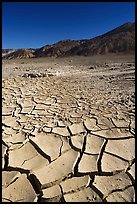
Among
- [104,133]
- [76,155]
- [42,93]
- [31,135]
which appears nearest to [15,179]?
[76,155]

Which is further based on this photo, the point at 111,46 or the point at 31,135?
the point at 111,46

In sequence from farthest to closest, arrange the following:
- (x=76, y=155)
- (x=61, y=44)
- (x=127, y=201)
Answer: (x=61, y=44) → (x=76, y=155) → (x=127, y=201)

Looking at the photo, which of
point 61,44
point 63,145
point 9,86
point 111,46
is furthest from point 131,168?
point 61,44

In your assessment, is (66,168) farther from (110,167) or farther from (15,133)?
(15,133)

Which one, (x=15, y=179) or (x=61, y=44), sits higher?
(x=61, y=44)

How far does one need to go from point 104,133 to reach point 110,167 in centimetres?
75

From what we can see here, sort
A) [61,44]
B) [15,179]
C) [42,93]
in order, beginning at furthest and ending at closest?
[61,44] < [42,93] < [15,179]

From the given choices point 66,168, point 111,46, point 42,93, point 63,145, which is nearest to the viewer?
point 66,168

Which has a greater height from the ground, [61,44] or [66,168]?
[61,44]

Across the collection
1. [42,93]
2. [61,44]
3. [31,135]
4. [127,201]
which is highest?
[61,44]

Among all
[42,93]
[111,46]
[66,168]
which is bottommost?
[66,168]

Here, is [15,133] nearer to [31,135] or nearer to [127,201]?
[31,135]

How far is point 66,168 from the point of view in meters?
2.11

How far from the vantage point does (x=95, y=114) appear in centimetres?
345
